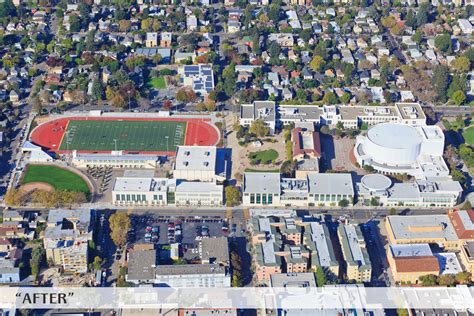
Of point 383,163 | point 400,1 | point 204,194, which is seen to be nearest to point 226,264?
point 204,194

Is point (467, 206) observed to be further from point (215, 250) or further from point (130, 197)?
point (130, 197)

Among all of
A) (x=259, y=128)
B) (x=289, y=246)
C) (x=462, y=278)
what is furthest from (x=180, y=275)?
(x=259, y=128)

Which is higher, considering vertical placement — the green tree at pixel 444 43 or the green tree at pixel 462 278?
the green tree at pixel 462 278

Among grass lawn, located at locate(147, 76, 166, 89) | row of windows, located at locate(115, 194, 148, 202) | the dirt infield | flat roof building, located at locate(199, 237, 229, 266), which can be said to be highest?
flat roof building, located at locate(199, 237, 229, 266)

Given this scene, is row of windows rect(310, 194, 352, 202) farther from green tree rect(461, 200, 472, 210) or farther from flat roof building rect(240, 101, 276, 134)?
flat roof building rect(240, 101, 276, 134)

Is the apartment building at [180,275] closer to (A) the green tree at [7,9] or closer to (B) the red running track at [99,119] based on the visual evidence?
(B) the red running track at [99,119]

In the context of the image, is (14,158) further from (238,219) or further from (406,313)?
(406,313)

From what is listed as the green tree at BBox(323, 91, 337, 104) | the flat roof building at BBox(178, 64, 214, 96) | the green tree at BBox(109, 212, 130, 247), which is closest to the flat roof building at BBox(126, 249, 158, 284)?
the green tree at BBox(109, 212, 130, 247)

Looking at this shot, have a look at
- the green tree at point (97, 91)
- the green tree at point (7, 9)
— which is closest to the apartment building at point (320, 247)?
the green tree at point (97, 91)
